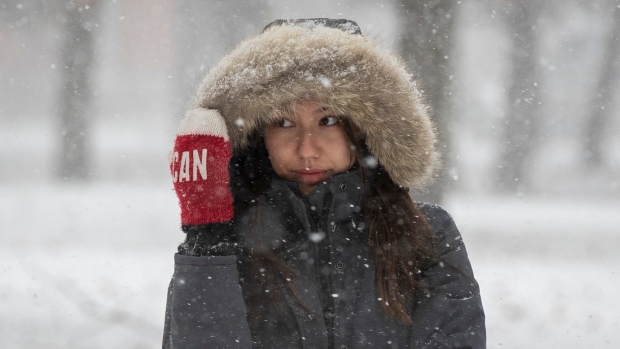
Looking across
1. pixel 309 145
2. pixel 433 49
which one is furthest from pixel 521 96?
pixel 309 145

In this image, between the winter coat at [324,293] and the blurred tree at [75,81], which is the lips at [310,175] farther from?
the blurred tree at [75,81]

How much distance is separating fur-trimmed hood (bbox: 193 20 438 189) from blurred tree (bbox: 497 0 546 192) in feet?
18.5

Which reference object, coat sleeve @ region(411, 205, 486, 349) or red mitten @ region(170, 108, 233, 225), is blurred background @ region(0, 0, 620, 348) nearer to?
coat sleeve @ region(411, 205, 486, 349)

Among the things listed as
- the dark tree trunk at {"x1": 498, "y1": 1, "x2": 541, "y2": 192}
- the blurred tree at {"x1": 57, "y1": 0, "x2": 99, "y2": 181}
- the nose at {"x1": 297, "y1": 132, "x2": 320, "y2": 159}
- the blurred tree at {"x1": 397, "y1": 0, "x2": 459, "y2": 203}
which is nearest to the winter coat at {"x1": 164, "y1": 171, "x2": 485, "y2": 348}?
the nose at {"x1": 297, "y1": 132, "x2": 320, "y2": 159}

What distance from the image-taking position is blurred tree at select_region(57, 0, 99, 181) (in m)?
7.83

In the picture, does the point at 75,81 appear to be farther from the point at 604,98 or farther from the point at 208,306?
the point at 208,306

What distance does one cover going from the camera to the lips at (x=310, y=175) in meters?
2.00

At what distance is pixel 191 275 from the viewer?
6.05 feet

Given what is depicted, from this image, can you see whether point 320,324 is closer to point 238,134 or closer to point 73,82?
point 238,134

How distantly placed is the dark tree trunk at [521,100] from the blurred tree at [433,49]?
8.69 feet

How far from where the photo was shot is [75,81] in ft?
26.6

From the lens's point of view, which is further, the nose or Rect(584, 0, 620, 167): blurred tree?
Rect(584, 0, 620, 167): blurred tree

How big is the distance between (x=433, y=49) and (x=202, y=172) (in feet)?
11.4

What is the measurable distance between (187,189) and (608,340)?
12.3 feet
